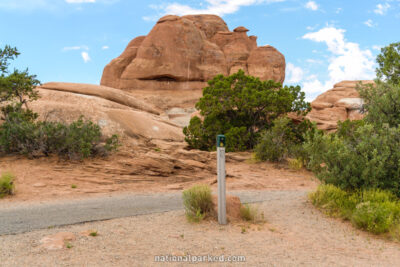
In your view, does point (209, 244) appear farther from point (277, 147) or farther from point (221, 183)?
point (277, 147)

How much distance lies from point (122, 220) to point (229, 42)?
190ft

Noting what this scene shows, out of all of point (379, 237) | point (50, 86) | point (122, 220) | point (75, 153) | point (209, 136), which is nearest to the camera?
point (379, 237)

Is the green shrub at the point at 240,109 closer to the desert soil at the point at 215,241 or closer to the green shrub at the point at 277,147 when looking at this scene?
the green shrub at the point at 277,147

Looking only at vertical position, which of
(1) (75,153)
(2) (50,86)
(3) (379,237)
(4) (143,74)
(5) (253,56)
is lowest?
(3) (379,237)

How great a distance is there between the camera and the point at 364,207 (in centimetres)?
667

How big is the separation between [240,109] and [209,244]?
43.8 feet

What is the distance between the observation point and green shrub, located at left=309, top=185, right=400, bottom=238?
20.8ft

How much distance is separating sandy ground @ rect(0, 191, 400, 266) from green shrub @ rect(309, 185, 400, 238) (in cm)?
24

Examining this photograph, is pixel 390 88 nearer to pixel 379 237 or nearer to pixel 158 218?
pixel 379 237

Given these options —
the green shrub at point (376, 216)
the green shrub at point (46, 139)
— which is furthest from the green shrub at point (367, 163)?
the green shrub at point (46, 139)

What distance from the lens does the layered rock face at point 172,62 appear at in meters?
49.0

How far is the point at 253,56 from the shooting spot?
5753cm

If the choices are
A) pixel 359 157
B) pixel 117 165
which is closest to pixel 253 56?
pixel 117 165

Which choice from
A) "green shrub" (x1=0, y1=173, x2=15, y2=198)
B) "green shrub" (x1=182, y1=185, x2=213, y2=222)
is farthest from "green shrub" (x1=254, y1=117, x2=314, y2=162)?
"green shrub" (x1=0, y1=173, x2=15, y2=198)
